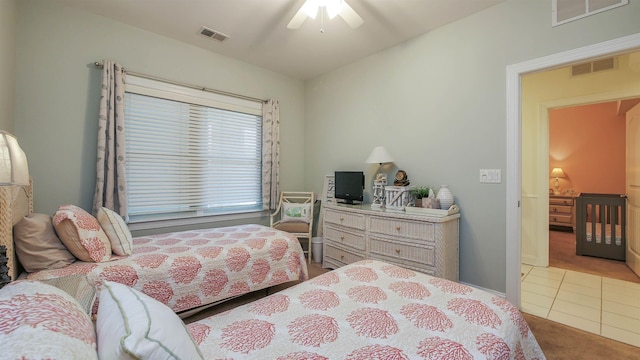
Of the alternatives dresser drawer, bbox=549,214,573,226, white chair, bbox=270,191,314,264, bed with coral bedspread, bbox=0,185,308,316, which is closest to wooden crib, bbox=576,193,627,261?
dresser drawer, bbox=549,214,573,226

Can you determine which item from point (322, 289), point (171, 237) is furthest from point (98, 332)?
point (171, 237)

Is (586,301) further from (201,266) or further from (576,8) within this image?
(201,266)

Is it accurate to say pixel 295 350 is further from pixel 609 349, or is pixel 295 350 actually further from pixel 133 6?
pixel 133 6

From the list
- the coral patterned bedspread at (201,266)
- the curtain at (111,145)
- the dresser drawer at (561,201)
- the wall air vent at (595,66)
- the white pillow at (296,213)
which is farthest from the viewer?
the dresser drawer at (561,201)

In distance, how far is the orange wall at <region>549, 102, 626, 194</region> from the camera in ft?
16.7

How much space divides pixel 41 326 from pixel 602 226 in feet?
18.1

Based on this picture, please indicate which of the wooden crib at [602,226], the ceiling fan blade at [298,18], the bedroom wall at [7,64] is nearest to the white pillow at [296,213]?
the ceiling fan blade at [298,18]

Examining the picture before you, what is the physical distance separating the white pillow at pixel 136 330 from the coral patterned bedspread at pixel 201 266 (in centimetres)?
115

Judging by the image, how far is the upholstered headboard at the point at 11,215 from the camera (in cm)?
138

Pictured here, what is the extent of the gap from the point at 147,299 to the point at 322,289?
84 cm

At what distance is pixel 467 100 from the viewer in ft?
8.75

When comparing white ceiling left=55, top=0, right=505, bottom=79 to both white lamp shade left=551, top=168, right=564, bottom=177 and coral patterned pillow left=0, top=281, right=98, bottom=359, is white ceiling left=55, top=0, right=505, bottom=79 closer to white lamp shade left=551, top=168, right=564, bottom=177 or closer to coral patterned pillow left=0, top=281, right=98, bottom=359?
coral patterned pillow left=0, top=281, right=98, bottom=359

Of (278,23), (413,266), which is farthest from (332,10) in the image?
(413,266)

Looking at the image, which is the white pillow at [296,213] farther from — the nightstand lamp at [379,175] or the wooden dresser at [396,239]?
the nightstand lamp at [379,175]
